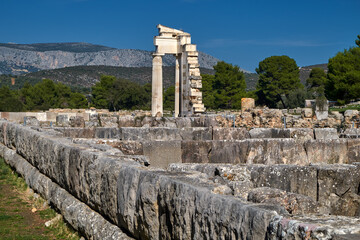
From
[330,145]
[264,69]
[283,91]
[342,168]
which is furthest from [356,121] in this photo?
[264,69]

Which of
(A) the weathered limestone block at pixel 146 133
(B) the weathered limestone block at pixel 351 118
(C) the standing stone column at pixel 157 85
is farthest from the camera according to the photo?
(C) the standing stone column at pixel 157 85

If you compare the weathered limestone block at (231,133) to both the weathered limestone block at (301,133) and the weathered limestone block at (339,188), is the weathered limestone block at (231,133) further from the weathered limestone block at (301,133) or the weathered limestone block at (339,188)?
the weathered limestone block at (339,188)

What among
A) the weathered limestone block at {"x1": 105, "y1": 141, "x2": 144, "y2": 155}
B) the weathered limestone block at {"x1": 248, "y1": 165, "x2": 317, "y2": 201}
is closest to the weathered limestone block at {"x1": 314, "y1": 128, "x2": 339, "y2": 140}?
the weathered limestone block at {"x1": 105, "y1": 141, "x2": 144, "y2": 155}

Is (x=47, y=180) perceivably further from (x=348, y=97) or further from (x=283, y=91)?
(x=283, y=91)

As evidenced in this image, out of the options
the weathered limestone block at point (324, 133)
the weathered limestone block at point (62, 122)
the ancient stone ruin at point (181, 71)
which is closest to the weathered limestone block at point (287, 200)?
the weathered limestone block at point (324, 133)

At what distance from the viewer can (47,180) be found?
28.3 ft

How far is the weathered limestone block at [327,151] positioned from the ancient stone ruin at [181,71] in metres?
12.4

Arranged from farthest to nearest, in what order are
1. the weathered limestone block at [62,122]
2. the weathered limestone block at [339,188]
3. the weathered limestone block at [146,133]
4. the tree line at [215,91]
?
the tree line at [215,91], the weathered limestone block at [62,122], the weathered limestone block at [146,133], the weathered limestone block at [339,188]

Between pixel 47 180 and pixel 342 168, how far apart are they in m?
4.56

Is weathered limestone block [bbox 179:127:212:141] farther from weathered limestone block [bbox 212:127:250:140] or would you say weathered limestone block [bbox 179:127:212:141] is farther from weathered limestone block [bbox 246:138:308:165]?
weathered limestone block [bbox 246:138:308:165]

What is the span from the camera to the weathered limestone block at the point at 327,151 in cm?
1063

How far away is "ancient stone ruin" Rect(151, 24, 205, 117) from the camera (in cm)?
2355

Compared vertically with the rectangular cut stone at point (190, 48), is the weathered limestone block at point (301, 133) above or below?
below

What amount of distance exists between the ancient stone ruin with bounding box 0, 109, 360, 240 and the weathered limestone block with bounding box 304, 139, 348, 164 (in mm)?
20
